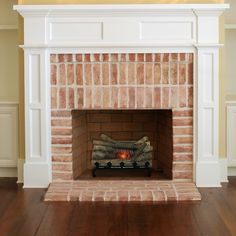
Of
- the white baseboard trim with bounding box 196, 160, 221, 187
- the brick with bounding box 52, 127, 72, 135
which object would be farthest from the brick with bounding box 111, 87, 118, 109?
the white baseboard trim with bounding box 196, 160, 221, 187

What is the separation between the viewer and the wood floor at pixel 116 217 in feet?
9.65

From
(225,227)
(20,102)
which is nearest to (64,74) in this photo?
(20,102)

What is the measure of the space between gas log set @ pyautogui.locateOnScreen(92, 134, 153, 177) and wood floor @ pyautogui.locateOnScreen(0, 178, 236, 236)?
0.76 meters

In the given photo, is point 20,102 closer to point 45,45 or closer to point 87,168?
point 45,45

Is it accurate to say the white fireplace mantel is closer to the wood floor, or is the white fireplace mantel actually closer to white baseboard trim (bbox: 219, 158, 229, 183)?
white baseboard trim (bbox: 219, 158, 229, 183)

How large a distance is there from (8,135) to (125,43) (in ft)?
4.58

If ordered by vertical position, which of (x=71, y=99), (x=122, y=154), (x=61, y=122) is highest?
(x=71, y=99)

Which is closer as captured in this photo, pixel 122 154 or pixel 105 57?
pixel 105 57

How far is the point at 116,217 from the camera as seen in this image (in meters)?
3.22

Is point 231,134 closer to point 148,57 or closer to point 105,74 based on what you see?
point 148,57

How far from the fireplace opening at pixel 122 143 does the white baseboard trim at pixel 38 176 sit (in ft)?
0.86

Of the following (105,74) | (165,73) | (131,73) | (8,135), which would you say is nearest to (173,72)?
(165,73)

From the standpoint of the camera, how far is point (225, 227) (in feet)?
9.85

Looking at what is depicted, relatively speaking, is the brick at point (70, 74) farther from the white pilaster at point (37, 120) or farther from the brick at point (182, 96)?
the brick at point (182, 96)
